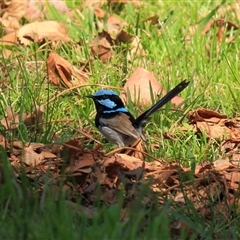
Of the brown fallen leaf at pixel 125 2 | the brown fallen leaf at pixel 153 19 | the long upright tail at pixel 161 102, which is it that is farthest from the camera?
the brown fallen leaf at pixel 125 2

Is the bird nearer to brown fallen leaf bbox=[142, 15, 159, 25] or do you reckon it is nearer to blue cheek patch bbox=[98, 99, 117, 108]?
blue cheek patch bbox=[98, 99, 117, 108]

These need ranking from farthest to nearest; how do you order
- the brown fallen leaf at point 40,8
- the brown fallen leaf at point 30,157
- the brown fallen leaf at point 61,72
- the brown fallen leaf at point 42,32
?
the brown fallen leaf at point 40,8, the brown fallen leaf at point 42,32, the brown fallen leaf at point 61,72, the brown fallen leaf at point 30,157

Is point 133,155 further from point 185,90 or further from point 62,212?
point 62,212

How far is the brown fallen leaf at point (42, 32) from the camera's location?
259 inches

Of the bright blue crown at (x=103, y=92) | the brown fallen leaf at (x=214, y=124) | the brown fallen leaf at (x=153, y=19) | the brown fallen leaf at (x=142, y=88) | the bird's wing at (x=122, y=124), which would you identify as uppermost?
the brown fallen leaf at (x=153, y=19)

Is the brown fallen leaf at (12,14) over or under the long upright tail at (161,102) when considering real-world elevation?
over

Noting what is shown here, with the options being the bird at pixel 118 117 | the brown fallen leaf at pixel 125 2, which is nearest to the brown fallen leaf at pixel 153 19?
the brown fallen leaf at pixel 125 2

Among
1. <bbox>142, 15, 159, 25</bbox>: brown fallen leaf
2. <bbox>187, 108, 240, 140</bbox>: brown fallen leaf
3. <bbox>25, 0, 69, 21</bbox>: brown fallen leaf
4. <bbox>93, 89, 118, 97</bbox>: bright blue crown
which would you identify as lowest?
<bbox>187, 108, 240, 140</bbox>: brown fallen leaf

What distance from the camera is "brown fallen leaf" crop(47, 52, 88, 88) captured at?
19.7ft

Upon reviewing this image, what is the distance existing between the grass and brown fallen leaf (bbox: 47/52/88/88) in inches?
2.8

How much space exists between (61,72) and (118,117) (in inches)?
28.2

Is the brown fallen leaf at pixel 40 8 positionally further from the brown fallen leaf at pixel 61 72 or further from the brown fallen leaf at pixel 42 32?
the brown fallen leaf at pixel 61 72

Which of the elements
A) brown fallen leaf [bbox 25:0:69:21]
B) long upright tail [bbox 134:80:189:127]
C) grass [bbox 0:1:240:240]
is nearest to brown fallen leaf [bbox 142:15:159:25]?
grass [bbox 0:1:240:240]

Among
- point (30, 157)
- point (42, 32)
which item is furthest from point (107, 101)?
point (42, 32)
